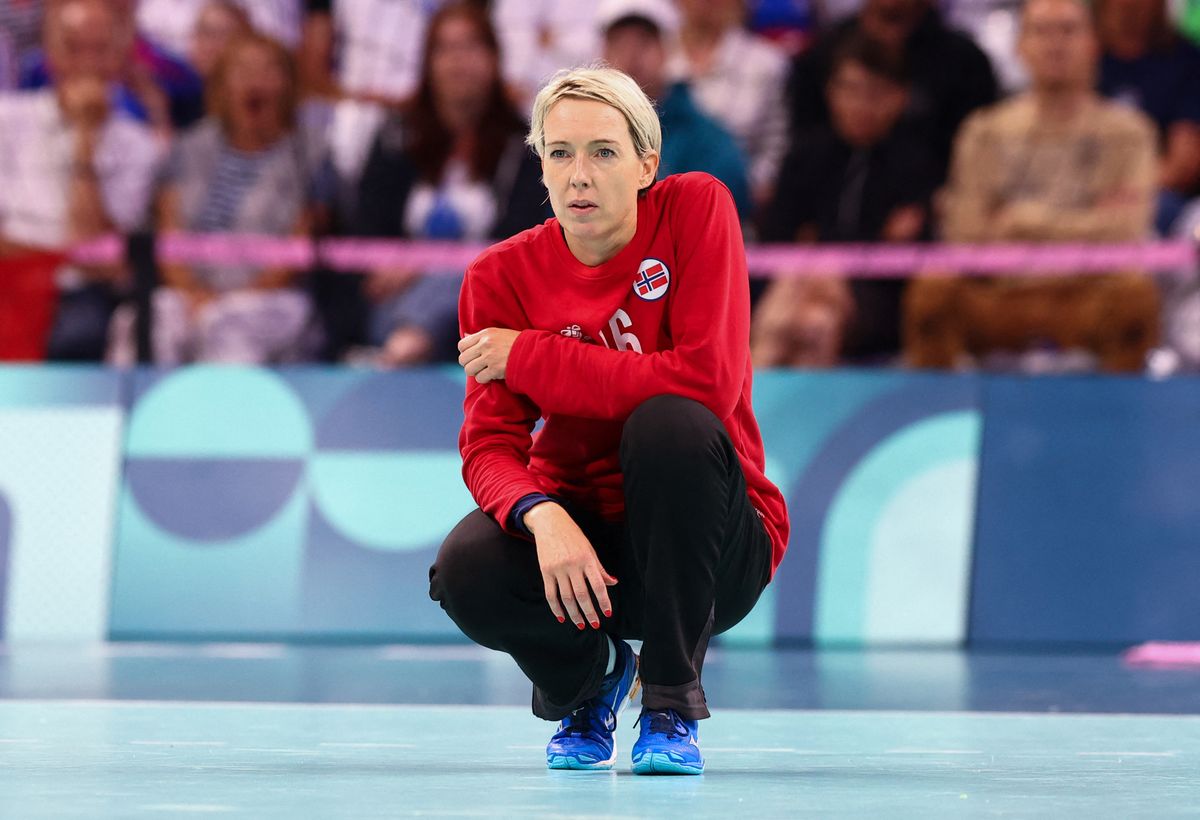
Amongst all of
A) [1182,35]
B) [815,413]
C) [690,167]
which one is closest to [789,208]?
[690,167]

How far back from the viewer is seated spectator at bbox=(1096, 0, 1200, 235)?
597cm

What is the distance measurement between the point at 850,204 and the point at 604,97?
3.79 metres

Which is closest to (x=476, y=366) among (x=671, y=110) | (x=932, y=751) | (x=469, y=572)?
(x=469, y=572)

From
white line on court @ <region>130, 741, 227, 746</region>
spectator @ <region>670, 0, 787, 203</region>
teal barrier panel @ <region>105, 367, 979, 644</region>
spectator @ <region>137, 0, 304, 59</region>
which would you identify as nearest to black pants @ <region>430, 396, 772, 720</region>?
white line on court @ <region>130, 741, 227, 746</region>

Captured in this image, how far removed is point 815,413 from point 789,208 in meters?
1.20

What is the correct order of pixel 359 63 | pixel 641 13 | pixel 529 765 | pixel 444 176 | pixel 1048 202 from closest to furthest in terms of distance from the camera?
pixel 529 765, pixel 1048 202, pixel 641 13, pixel 444 176, pixel 359 63

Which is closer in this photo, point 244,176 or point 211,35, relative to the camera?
point 244,176

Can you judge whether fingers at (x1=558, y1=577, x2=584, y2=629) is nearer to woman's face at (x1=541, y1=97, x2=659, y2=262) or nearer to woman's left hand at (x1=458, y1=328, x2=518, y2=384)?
woman's left hand at (x1=458, y1=328, x2=518, y2=384)

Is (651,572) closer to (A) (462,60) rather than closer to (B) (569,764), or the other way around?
(B) (569,764)

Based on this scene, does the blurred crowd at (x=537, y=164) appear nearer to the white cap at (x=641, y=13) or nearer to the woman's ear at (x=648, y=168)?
the white cap at (x=641, y=13)

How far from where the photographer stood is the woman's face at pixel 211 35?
660 centimetres

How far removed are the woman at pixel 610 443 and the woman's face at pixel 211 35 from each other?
14.2ft

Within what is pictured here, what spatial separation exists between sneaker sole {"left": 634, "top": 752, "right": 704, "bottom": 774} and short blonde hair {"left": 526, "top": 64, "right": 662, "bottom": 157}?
36.1 inches

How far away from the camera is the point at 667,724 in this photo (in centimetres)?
239
